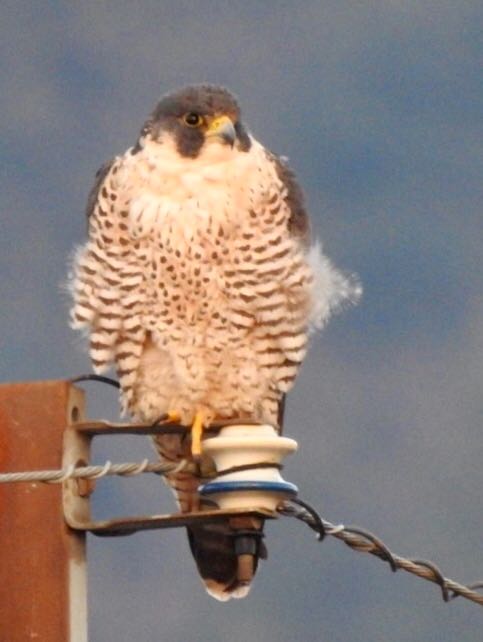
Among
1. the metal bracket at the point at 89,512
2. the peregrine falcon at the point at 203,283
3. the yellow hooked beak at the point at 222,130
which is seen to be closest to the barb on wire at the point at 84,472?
the metal bracket at the point at 89,512

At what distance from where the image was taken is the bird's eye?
4.61 m

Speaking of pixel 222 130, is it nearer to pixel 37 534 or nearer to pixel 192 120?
pixel 192 120

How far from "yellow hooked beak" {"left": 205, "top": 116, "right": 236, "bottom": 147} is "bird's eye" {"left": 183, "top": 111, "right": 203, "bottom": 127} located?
0.04 metres

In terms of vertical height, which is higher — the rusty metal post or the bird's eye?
the bird's eye

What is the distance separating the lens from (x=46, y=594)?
9.86ft

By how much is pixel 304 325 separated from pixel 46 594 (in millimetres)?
1633

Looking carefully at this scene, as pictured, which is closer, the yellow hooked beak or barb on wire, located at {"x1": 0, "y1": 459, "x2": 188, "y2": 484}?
barb on wire, located at {"x1": 0, "y1": 459, "x2": 188, "y2": 484}

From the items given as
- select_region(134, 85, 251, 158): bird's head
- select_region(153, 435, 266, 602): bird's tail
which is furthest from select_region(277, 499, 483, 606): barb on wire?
select_region(134, 85, 251, 158): bird's head

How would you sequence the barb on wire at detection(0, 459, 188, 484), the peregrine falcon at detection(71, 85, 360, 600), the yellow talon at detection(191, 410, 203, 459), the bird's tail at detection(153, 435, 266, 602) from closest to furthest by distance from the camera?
the barb on wire at detection(0, 459, 188, 484), the yellow talon at detection(191, 410, 203, 459), the bird's tail at detection(153, 435, 266, 602), the peregrine falcon at detection(71, 85, 360, 600)

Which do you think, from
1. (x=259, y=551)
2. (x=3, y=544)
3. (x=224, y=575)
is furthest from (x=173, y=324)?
(x=3, y=544)

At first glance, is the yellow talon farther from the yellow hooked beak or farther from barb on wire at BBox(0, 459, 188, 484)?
the yellow hooked beak

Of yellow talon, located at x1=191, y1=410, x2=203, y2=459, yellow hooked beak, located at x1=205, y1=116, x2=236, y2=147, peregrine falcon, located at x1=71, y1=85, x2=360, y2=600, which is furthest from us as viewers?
yellow hooked beak, located at x1=205, y1=116, x2=236, y2=147

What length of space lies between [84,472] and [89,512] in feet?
0.48

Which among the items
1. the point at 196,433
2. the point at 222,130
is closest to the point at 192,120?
the point at 222,130
